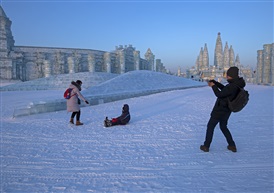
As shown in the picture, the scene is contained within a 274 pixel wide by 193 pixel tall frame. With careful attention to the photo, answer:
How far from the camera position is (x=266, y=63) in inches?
1161

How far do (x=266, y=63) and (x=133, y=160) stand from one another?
114ft

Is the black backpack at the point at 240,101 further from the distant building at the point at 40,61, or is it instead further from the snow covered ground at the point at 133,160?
the distant building at the point at 40,61

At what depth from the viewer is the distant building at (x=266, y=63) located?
2842 cm

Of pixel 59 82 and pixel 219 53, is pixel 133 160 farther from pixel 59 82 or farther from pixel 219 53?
pixel 219 53

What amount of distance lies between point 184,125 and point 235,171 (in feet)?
8.71

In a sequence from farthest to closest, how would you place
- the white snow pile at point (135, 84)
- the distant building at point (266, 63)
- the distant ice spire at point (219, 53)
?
the distant ice spire at point (219, 53) < the distant building at point (266, 63) < the white snow pile at point (135, 84)

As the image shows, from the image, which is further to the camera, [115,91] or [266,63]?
[266,63]

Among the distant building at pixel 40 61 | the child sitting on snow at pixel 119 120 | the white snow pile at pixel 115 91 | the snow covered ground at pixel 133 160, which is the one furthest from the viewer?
the distant building at pixel 40 61

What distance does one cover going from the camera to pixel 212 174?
2604 mm

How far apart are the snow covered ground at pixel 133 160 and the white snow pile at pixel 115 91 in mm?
2185

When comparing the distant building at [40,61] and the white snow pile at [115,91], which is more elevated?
the distant building at [40,61]

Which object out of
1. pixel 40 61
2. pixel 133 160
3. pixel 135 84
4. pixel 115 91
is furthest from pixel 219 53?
pixel 133 160

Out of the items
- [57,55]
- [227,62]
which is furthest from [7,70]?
[227,62]

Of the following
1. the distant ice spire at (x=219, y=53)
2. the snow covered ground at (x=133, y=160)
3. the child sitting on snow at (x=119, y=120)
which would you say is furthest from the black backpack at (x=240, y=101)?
the distant ice spire at (x=219, y=53)
